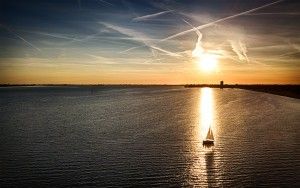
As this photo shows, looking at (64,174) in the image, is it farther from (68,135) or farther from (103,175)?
(68,135)

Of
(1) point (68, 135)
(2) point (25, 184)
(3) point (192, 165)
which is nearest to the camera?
(2) point (25, 184)

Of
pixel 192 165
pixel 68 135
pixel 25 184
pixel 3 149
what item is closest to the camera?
pixel 25 184

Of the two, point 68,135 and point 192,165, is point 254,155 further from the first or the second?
point 68,135

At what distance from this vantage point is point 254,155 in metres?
43.5

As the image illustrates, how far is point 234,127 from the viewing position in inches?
2790

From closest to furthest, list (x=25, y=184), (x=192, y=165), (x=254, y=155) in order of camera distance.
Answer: (x=25, y=184)
(x=192, y=165)
(x=254, y=155)

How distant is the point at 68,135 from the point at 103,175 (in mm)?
26571

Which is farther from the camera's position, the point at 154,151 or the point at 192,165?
the point at 154,151

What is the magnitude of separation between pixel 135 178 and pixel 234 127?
41230 millimetres

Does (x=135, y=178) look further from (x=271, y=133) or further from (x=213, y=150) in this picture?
(x=271, y=133)

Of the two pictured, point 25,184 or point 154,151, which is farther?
point 154,151

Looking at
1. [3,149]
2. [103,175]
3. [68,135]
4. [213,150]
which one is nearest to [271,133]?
[213,150]

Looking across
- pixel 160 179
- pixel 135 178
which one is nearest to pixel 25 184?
pixel 135 178

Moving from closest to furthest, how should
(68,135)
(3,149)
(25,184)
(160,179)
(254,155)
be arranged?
1. (25,184)
2. (160,179)
3. (254,155)
4. (3,149)
5. (68,135)
